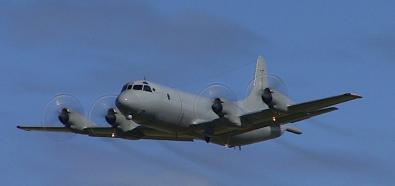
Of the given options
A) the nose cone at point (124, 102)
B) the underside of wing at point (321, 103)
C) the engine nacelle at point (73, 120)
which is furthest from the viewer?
the engine nacelle at point (73, 120)

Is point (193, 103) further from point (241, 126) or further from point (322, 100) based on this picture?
point (322, 100)

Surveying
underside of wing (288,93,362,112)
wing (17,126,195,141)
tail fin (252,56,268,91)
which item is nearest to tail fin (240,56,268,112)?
tail fin (252,56,268,91)

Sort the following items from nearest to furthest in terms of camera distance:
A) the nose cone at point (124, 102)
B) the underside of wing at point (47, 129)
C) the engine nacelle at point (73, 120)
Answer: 1. the nose cone at point (124, 102)
2. the engine nacelle at point (73, 120)
3. the underside of wing at point (47, 129)

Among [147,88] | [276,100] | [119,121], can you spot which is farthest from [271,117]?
[119,121]

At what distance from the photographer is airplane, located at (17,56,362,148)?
69312mm

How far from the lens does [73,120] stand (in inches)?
3076

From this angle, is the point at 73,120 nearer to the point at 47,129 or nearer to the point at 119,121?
the point at 47,129

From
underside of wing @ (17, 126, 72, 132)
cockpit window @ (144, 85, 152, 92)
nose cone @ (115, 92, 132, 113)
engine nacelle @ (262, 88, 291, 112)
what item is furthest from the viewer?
underside of wing @ (17, 126, 72, 132)

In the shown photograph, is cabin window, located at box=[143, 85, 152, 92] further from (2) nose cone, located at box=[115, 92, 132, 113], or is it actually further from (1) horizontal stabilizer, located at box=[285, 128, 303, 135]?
(1) horizontal stabilizer, located at box=[285, 128, 303, 135]

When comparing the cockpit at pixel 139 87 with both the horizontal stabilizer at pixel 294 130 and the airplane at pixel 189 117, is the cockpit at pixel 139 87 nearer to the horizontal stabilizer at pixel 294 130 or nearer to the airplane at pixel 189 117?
the airplane at pixel 189 117

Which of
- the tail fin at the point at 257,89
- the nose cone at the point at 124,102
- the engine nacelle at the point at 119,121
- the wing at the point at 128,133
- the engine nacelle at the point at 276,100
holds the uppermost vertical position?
the tail fin at the point at 257,89

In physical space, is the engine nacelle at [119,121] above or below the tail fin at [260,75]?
below

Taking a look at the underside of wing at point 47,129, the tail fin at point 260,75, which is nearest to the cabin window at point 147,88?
the underside of wing at point 47,129

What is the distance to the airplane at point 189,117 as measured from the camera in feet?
227
